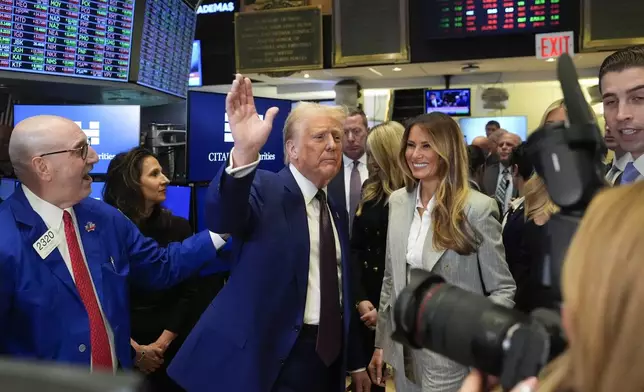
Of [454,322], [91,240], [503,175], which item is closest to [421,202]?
[91,240]

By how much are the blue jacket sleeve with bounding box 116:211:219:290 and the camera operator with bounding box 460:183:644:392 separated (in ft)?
5.35

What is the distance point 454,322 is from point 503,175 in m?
4.15

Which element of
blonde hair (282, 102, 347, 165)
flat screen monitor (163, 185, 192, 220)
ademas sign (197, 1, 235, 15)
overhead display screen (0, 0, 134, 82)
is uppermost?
ademas sign (197, 1, 235, 15)

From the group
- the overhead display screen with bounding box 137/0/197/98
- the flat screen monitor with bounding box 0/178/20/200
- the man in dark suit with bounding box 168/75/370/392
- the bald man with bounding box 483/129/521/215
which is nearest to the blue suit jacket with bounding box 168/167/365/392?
the man in dark suit with bounding box 168/75/370/392

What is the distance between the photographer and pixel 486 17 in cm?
550

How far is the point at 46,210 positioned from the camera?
6.07ft

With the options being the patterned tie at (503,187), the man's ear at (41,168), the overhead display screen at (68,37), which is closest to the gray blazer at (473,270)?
the man's ear at (41,168)

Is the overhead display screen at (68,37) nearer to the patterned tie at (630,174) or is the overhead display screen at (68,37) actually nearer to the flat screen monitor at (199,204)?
the flat screen monitor at (199,204)

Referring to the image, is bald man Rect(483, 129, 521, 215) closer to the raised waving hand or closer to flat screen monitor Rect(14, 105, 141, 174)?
flat screen monitor Rect(14, 105, 141, 174)

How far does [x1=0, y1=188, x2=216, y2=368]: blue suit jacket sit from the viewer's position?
1688mm

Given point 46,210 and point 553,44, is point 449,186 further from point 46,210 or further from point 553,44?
point 553,44

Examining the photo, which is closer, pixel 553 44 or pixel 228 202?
pixel 228 202

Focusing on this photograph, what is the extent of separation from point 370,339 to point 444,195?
3.60ft

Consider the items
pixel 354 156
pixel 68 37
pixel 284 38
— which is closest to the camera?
pixel 68 37
